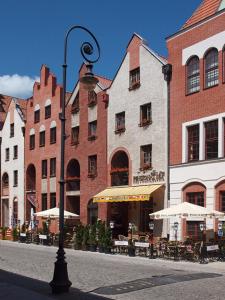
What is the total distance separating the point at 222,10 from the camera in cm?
2558

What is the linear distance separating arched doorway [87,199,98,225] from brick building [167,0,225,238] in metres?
9.06

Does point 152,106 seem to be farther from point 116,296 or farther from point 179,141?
point 116,296

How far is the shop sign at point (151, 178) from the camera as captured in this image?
29341 mm

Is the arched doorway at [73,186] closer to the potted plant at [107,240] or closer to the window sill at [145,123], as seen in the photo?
A: the window sill at [145,123]

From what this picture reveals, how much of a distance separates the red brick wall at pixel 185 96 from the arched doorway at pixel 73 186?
467 inches

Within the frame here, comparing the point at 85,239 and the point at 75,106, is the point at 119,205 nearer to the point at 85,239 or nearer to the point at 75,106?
the point at 85,239

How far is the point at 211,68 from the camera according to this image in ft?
86.2

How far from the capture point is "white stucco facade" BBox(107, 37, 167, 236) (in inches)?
1163

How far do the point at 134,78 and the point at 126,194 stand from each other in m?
7.59

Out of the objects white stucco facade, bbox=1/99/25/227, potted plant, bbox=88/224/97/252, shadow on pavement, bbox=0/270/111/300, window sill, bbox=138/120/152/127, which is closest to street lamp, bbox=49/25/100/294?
shadow on pavement, bbox=0/270/111/300

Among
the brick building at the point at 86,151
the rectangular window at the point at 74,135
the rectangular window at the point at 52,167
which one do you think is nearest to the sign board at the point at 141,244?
the brick building at the point at 86,151

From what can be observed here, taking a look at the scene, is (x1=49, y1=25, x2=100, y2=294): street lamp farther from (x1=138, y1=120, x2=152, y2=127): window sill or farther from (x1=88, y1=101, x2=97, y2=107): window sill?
(x1=88, y1=101, x2=97, y2=107): window sill

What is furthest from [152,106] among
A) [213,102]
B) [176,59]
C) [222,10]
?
[222,10]

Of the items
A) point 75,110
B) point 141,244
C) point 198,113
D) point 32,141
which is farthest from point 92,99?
point 141,244
